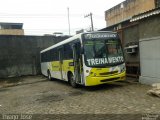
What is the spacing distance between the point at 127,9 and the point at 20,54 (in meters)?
21.2

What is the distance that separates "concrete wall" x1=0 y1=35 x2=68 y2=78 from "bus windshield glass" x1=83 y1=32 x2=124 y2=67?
1566cm

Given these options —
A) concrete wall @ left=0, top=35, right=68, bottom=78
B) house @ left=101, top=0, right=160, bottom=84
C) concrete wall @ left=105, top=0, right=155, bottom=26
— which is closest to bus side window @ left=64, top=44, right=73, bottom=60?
house @ left=101, top=0, right=160, bottom=84

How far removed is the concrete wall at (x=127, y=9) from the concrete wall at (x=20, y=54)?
15.7 m

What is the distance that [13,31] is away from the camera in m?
54.0

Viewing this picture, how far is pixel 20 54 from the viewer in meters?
27.8

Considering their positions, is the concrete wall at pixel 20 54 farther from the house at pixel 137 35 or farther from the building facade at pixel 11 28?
the building facade at pixel 11 28

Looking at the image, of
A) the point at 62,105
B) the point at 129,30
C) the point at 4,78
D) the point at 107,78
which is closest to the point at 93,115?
the point at 62,105

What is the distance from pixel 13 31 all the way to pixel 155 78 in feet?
148

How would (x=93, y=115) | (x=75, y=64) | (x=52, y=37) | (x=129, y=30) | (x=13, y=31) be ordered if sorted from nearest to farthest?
(x=93, y=115), (x=75, y=64), (x=129, y=30), (x=52, y=37), (x=13, y=31)

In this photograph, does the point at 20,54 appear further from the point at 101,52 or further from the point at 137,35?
the point at 101,52

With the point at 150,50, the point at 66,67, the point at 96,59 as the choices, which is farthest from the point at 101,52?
the point at 66,67

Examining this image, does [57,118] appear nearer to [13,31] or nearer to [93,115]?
[93,115]

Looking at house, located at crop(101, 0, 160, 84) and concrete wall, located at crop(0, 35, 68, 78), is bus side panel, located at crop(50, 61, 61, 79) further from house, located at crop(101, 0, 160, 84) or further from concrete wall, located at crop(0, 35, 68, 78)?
concrete wall, located at crop(0, 35, 68, 78)

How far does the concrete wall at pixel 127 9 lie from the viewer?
123 ft
